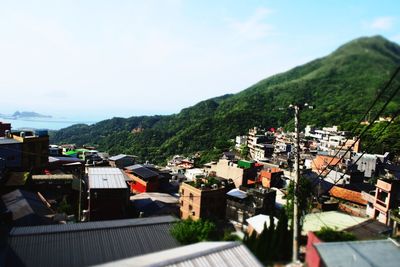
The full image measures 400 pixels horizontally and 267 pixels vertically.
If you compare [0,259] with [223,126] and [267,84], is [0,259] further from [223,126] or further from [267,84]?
[267,84]

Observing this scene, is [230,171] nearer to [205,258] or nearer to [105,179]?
[105,179]

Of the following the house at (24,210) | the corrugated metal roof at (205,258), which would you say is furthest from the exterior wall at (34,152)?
the corrugated metal roof at (205,258)

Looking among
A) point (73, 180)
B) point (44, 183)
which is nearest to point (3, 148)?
point (44, 183)

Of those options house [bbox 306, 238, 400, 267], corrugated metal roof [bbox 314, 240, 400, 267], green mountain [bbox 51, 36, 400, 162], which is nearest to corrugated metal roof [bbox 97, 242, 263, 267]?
house [bbox 306, 238, 400, 267]

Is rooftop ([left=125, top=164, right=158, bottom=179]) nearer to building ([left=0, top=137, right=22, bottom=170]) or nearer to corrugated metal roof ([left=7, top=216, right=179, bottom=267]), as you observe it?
building ([left=0, top=137, right=22, bottom=170])

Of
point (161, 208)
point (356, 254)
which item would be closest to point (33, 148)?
point (161, 208)
